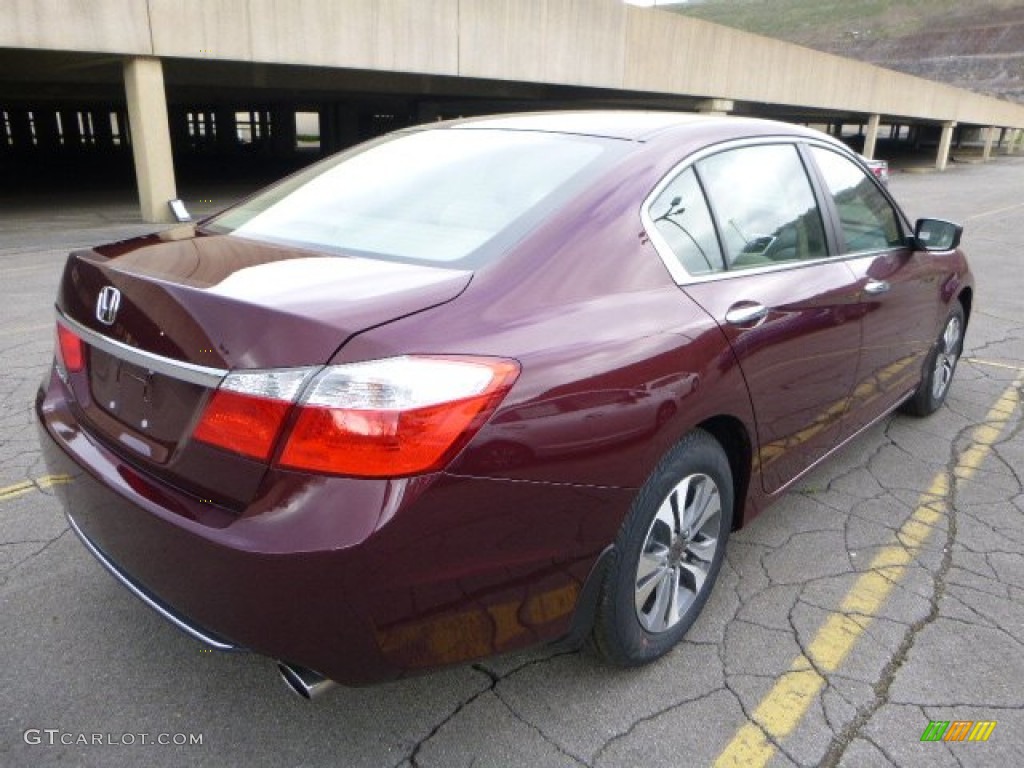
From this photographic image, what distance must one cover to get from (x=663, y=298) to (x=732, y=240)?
1.82ft

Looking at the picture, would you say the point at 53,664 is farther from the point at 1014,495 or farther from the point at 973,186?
the point at 973,186

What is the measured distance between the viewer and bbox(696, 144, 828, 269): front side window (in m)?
2.66

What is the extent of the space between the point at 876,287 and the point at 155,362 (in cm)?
275

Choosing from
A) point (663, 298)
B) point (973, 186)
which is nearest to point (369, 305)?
point (663, 298)

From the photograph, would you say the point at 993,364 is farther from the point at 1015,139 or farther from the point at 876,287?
the point at 1015,139

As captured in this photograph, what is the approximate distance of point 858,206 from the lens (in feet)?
11.4

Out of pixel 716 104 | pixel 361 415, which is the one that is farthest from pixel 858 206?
pixel 716 104

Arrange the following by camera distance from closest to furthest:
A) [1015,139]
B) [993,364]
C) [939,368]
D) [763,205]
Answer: [763,205] < [939,368] < [993,364] < [1015,139]

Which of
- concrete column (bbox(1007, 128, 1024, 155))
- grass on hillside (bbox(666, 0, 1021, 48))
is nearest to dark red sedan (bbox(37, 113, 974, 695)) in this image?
concrete column (bbox(1007, 128, 1024, 155))

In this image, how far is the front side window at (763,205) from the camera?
2.66 meters

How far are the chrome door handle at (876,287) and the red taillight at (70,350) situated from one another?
282 centimetres

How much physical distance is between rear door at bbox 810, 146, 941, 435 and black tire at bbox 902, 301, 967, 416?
43cm

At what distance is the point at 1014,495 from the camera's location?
375 centimetres

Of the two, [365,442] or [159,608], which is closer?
[365,442]
